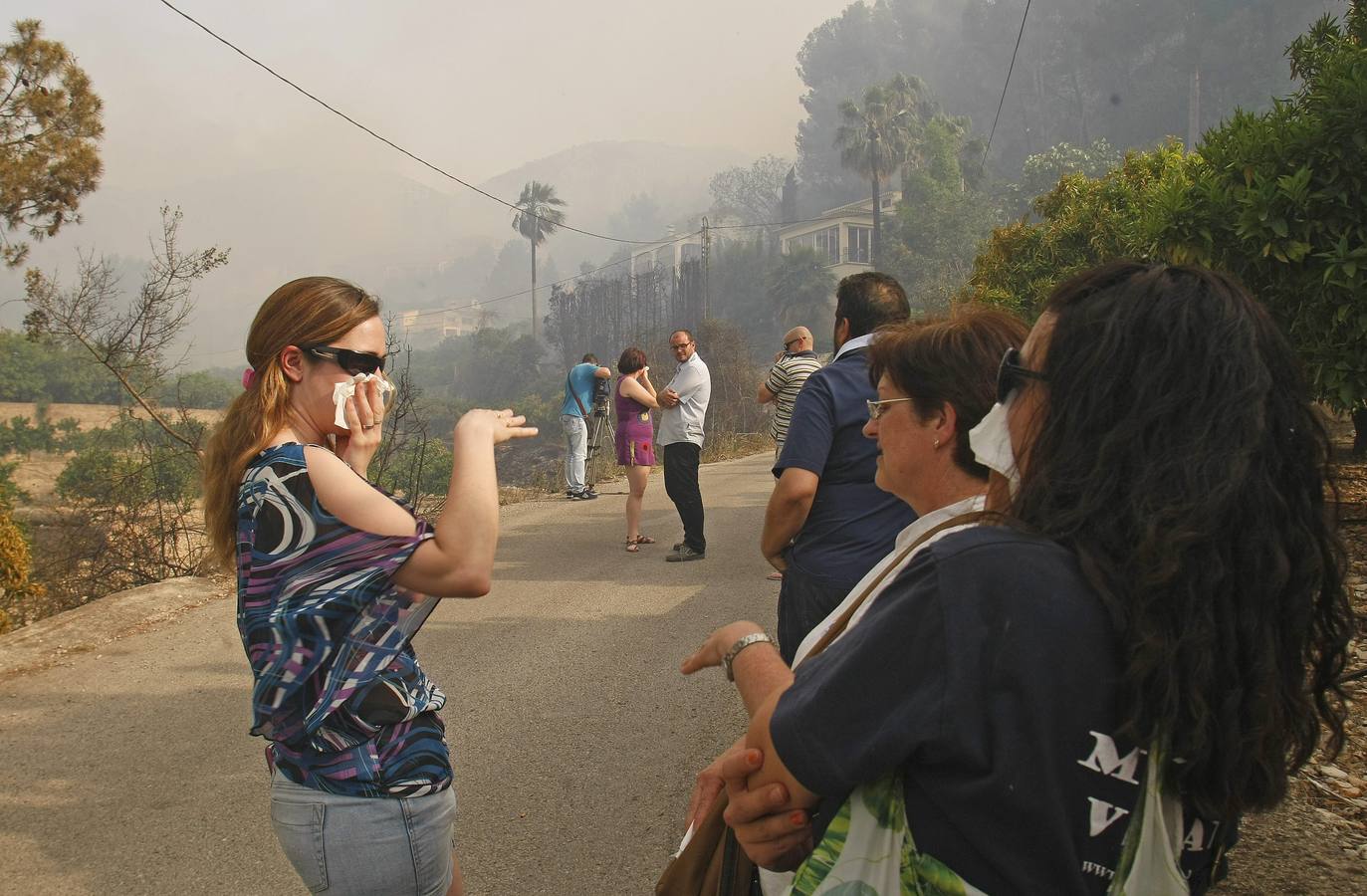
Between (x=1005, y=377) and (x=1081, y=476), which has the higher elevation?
(x=1005, y=377)

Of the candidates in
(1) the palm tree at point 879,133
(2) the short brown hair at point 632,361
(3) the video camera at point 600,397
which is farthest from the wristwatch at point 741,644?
(1) the palm tree at point 879,133

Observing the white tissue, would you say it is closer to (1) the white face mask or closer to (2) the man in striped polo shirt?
(1) the white face mask

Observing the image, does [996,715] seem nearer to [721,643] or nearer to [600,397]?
[721,643]

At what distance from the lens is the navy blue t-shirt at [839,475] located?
315 cm

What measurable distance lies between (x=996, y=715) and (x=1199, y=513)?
33 cm

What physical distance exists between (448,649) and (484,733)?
1555 mm

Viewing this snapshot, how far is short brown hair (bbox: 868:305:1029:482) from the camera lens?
2.08 metres

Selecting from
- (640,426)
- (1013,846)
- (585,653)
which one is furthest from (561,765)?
(640,426)

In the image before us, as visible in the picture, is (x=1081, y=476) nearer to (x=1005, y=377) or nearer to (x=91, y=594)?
(x=1005, y=377)

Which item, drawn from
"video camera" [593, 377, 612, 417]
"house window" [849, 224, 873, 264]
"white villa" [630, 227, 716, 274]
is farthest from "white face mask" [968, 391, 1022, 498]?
"white villa" [630, 227, 716, 274]

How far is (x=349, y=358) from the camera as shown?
6.59ft

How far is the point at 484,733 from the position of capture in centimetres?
483

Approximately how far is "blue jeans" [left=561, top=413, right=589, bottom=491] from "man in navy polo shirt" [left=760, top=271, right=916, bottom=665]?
373 inches

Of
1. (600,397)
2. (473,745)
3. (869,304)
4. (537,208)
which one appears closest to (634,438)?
(600,397)
